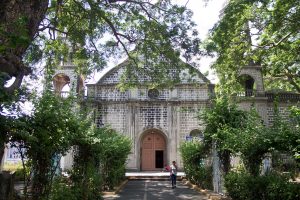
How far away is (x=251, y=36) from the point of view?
641 inches

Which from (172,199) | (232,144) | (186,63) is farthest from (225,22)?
(172,199)

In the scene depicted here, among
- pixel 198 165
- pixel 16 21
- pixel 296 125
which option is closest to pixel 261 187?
pixel 296 125

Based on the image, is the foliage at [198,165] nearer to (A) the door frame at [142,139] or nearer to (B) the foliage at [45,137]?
(A) the door frame at [142,139]

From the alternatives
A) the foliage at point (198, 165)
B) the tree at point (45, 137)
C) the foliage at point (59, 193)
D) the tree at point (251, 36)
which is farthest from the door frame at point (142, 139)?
the tree at point (45, 137)

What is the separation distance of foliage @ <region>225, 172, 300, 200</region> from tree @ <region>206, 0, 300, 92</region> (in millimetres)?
4796

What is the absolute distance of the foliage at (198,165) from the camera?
56.9 ft

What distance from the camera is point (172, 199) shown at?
14547 millimetres

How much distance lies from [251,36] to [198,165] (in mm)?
7261

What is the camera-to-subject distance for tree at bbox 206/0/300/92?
13.3 m

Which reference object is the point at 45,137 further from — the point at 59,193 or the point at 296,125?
the point at 296,125

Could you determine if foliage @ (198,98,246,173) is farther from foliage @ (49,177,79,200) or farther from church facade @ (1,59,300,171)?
church facade @ (1,59,300,171)

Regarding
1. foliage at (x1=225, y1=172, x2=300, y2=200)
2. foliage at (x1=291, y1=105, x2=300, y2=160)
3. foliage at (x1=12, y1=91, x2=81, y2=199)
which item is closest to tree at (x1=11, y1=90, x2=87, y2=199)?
foliage at (x1=12, y1=91, x2=81, y2=199)

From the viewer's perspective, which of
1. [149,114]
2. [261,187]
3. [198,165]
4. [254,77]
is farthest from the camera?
[149,114]

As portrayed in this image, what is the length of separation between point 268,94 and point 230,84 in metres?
12.0
